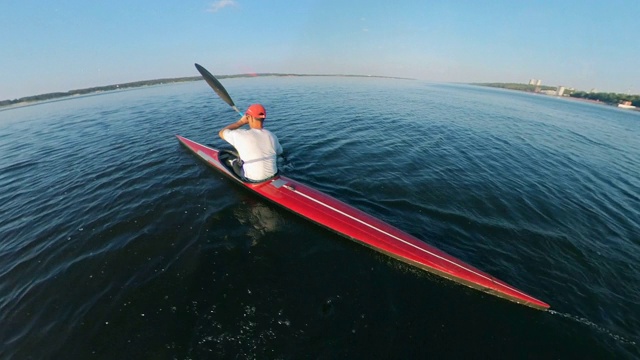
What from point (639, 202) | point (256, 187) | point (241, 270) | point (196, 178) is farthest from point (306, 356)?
point (639, 202)

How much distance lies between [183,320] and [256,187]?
394cm

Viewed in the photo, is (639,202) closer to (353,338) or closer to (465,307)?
(465,307)

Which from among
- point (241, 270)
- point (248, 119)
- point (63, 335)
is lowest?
point (63, 335)

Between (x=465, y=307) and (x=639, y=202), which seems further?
(x=639, y=202)

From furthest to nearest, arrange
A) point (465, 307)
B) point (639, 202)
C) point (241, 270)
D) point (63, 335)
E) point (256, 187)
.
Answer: point (639, 202)
point (256, 187)
point (241, 270)
point (465, 307)
point (63, 335)

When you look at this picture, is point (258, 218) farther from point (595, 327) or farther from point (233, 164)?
point (595, 327)

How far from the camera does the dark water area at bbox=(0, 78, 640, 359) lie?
389 centimetres

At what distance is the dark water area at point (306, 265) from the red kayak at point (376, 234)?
0.74ft

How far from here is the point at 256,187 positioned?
24.1 feet

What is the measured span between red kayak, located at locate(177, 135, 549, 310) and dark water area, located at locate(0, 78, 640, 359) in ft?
0.74

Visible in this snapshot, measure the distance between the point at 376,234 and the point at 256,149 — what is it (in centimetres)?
385

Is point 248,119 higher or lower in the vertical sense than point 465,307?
higher

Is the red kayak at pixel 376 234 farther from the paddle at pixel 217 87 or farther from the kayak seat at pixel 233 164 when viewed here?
the paddle at pixel 217 87

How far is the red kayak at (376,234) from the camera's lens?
15.0ft
